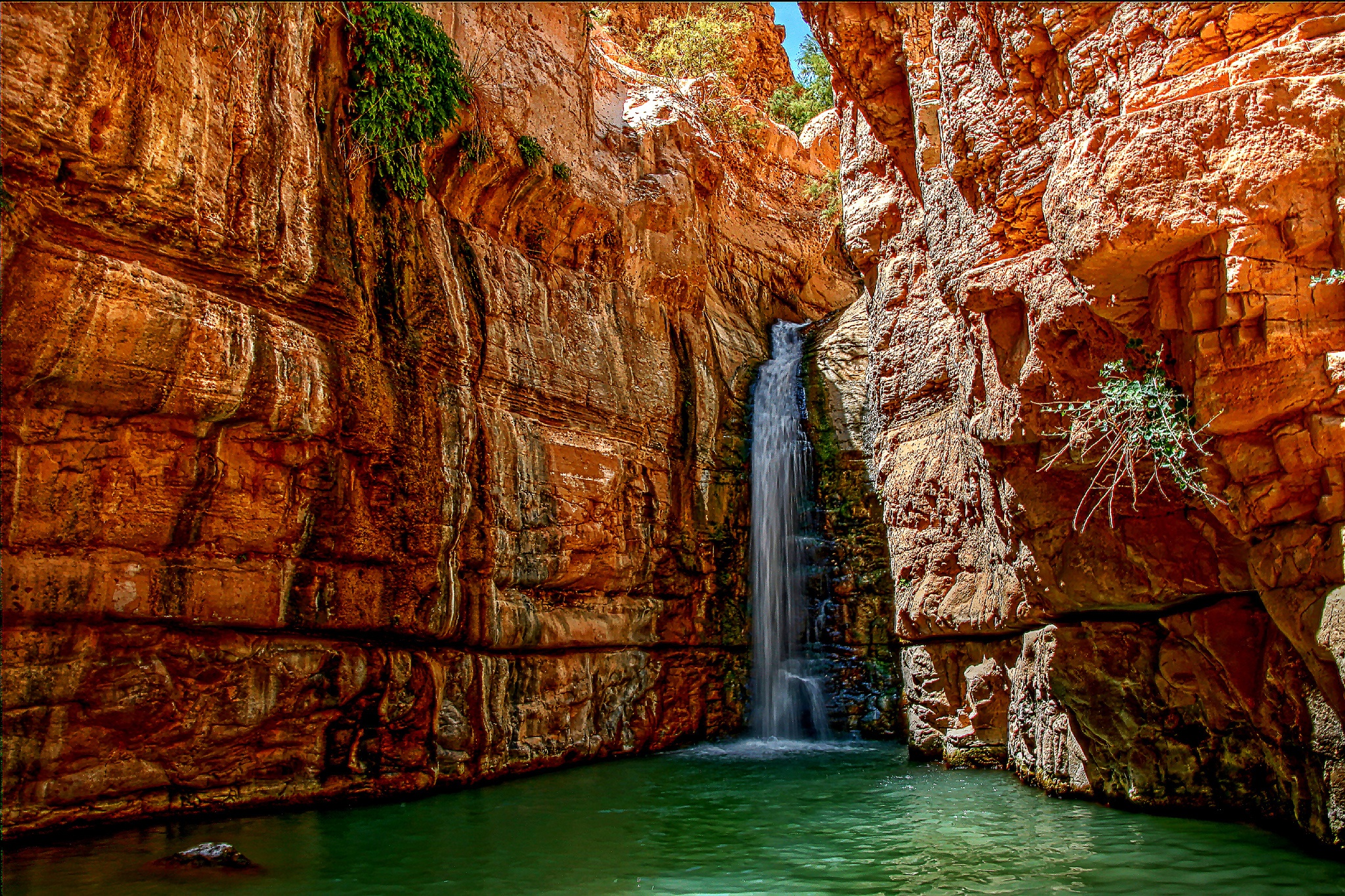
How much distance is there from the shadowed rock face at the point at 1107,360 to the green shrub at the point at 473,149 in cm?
443

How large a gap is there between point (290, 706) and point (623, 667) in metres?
4.60

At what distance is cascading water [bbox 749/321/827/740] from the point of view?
1232 cm

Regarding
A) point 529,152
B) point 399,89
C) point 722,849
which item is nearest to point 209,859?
point 722,849

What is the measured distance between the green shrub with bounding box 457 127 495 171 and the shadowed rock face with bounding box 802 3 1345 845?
443 cm

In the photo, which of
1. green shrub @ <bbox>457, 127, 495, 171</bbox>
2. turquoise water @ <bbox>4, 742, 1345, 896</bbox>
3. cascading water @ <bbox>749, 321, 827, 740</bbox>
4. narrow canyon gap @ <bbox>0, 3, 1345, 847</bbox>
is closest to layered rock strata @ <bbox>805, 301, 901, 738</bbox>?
cascading water @ <bbox>749, 321, 827, 740</bbox>

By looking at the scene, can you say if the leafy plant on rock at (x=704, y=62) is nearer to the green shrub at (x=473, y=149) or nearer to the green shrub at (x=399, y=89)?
the green shrub at (x=473, y=149)

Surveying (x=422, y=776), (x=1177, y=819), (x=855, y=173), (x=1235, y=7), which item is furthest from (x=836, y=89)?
(x=422, y=776)

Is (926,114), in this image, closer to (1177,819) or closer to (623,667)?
(1177,819)

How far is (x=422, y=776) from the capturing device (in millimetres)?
8406

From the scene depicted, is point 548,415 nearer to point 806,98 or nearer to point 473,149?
point 473,149

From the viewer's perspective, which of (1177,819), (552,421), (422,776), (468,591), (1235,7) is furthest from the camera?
(552,421)

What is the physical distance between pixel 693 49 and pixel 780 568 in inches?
436

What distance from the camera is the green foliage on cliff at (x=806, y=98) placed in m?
19.0

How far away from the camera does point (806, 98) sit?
1969 cm
